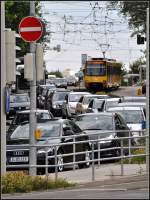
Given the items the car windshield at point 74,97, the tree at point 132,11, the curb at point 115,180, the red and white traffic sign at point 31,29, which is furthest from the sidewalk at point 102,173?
the car windshield at point 74,97

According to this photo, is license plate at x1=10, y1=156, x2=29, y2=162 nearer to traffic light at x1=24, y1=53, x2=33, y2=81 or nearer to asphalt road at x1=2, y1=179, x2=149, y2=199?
traffic light at x1=24, y1=53, x2=33, y2=81

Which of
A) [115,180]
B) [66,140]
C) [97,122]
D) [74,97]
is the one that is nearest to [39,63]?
[115,180]

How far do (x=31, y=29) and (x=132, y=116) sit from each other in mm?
13368

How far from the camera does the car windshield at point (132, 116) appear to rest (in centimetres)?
3029

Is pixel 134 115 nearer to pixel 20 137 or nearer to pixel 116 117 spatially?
pixel 116 117

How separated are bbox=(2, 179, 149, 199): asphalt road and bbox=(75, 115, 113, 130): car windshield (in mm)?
8394

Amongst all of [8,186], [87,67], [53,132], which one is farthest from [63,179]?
[87,67]

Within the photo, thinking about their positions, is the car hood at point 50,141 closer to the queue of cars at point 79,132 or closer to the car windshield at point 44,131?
the queue of cars at point 79,132

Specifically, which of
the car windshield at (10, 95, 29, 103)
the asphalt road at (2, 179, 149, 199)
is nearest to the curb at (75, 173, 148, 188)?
the asphalt road at (2, 179, 149, 199)

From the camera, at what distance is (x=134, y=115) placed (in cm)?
3075

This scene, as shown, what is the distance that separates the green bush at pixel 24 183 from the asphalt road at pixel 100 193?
1.09 feet

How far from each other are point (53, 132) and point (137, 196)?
9.15m

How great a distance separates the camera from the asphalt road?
14.3m

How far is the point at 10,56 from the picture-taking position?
1723 centimetres
